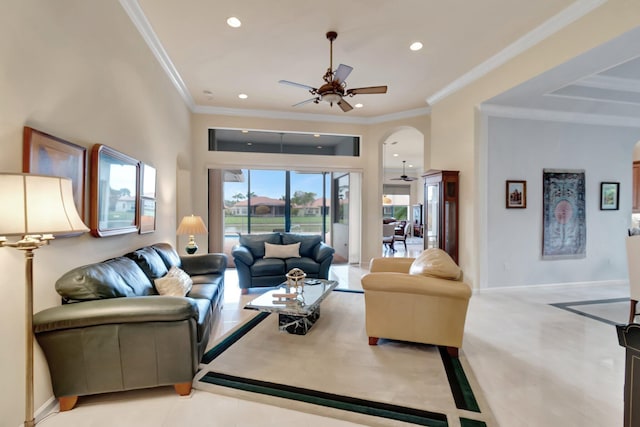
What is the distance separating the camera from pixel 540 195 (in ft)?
15.7

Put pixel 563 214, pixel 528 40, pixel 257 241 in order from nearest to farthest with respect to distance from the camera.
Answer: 1. pixel 528 40
2. pixel 563 214
3. pixel 257 241

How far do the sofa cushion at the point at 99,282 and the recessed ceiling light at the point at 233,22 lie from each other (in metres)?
2.76

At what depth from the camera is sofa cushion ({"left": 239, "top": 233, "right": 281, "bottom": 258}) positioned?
16.7 ft

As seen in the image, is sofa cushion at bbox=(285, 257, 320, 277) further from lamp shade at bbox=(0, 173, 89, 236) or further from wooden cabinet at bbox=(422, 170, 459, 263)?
lamp shade at bbox=(0, 173, 89, 236)

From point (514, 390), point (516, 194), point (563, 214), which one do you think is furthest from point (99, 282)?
point (563, 214)

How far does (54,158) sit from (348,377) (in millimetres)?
2608

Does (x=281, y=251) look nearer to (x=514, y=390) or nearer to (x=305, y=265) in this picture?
(x=305, y=265)

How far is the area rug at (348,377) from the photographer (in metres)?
1.91

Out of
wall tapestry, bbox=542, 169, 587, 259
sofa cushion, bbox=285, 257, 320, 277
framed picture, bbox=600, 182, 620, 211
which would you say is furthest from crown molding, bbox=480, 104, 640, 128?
sofa cushion, bbox=285, 257, 320, 277

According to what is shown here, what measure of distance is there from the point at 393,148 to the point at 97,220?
28.8 feet

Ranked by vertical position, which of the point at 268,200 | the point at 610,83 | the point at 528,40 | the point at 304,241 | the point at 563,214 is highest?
the point at 528,40

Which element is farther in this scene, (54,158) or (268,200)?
(268,200)

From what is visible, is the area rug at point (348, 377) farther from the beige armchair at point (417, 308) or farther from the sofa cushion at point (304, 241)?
the sofa cushion at point (304, 241)

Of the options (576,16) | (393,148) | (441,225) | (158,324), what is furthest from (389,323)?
(393,148)
